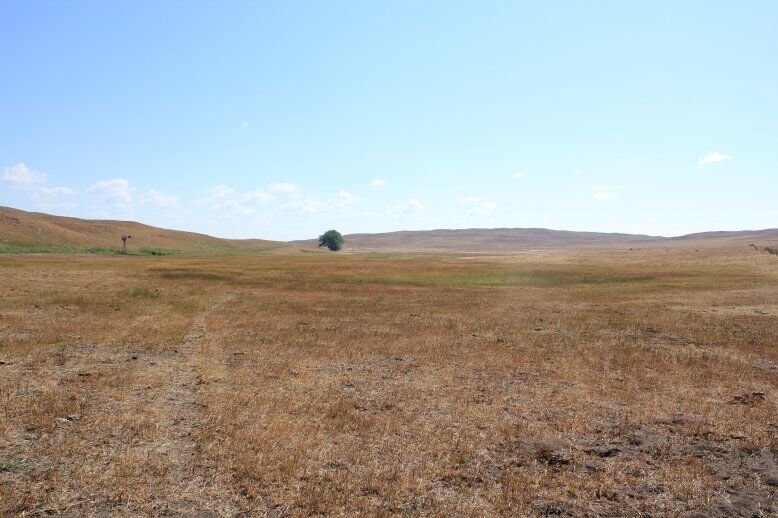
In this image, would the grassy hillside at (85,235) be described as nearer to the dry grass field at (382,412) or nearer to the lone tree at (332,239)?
the lone tree at (332,239)

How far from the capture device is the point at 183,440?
1114 centimetres

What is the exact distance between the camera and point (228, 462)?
1002 centimetres

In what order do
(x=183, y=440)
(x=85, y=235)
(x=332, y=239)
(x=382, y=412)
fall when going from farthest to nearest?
(x=332, y=239) → (x=85, y=235) → (x=382, y=412) → (x=183, y=440)

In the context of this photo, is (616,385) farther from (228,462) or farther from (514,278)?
(514,278)

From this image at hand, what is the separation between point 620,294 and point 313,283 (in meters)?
28.7

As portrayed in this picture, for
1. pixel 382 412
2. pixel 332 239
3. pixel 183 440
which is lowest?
pixel 382 412

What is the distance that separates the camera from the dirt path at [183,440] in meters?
8.49

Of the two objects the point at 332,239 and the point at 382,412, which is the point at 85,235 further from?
the point at 382,412

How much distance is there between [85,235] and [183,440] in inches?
5716

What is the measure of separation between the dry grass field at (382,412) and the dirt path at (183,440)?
0.19ft

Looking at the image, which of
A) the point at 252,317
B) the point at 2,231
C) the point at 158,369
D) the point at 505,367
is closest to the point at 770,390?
the point at 505,367

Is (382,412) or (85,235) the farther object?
(85,235)

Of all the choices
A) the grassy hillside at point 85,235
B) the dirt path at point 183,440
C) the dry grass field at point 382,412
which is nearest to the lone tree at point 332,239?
the grassy hillside at point 85,235

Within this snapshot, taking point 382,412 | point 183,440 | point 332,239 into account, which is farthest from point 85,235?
point 382,412
